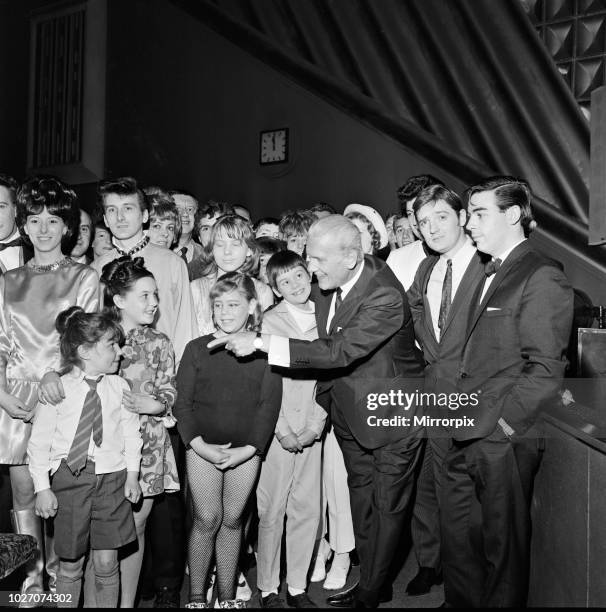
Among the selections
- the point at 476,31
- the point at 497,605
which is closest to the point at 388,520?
the point at 497,605

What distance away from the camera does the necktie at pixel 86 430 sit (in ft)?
8.04

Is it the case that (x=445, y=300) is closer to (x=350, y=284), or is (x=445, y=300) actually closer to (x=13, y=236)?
(x=350, y=284)

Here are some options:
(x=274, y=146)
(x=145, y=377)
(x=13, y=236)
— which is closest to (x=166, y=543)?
(x=145, y=377)

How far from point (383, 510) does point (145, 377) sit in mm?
1029

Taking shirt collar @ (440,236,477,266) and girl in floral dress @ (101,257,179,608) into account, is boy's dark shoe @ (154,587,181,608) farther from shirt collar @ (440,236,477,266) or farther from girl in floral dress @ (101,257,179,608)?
shirt collar @ (440,236,477,266)

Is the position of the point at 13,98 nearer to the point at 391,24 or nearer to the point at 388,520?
the point at 391,24

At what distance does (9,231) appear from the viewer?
312 centimetres

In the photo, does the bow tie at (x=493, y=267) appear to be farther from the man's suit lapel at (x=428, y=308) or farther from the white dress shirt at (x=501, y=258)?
the man's suit lapel at (x=428, y=308)

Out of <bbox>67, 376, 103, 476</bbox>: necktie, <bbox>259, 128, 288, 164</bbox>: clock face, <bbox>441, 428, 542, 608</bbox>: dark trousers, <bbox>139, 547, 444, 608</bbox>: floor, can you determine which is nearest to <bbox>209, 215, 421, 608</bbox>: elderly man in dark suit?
<bbox>139, 547, 444, 608</bbox>: floor

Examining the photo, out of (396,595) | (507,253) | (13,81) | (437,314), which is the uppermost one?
(13,81)

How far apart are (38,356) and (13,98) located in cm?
468

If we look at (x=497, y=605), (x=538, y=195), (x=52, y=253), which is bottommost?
(x=497, y=605)

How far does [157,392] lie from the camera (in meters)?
2.75

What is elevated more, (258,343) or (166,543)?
(258,343)
